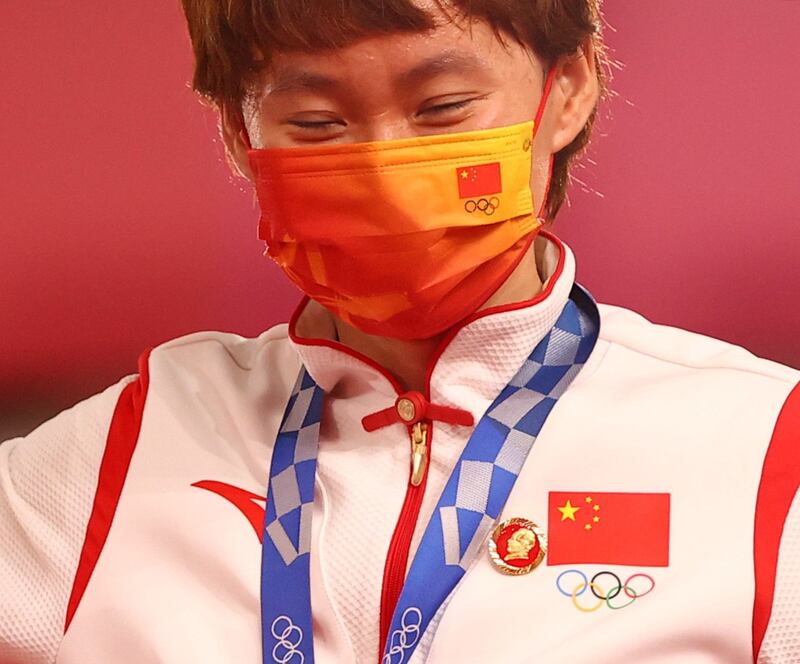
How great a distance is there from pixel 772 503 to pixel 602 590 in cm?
19

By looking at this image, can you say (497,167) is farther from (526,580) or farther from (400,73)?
(526,580)

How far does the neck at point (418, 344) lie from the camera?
1.48 meters

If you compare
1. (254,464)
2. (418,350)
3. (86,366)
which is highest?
(418,350)

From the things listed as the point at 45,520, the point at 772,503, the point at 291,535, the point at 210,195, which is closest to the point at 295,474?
the point at 291,535

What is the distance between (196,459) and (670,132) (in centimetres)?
85

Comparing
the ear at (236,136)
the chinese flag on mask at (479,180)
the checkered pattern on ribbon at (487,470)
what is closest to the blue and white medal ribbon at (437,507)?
the checkered pattern on ribbon at (487,470)

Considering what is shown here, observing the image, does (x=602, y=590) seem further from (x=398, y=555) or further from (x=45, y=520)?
(x=45, y=520)

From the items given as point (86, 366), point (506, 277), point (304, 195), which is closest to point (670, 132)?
point (506, 277)

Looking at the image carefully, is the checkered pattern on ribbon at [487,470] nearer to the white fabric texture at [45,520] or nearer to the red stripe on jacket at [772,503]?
the red stripe on jacket at [772,503]

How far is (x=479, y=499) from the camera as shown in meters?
1.38

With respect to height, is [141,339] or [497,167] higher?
[497,167]

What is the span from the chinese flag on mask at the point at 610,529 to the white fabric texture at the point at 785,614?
0.37 ft

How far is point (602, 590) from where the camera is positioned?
4.29ft

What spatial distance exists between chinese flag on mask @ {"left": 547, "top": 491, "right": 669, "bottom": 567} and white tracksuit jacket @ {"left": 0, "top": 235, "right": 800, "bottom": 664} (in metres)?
0.01
